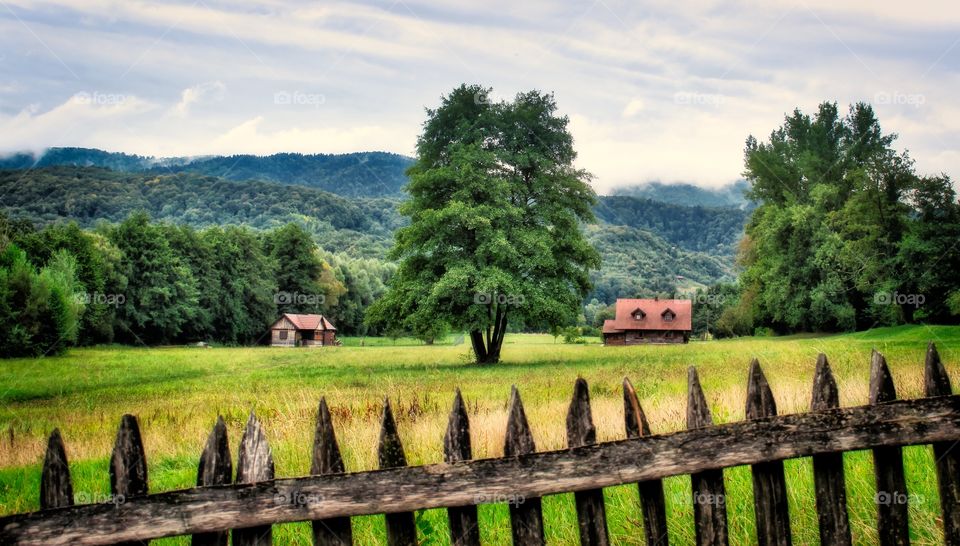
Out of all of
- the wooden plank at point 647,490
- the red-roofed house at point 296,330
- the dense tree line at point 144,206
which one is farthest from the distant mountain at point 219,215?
the wooden plank at point 647,490

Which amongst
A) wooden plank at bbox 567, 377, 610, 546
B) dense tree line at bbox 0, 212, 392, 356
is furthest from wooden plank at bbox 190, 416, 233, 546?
dense tree line at bbox 0, 212, 392, 356

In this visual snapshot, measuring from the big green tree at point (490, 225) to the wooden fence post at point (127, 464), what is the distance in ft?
75.9

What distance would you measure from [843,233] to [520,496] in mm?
57286

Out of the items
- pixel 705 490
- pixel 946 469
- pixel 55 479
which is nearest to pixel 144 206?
pixel 55 479

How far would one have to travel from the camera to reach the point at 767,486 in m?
3.35

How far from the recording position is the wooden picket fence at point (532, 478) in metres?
2.92

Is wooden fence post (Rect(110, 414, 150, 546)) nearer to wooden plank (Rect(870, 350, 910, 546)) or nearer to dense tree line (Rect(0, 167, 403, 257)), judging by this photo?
wooden plank (Rect(870, 350, 910, 546))

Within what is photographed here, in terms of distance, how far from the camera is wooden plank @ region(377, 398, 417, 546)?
121 inches

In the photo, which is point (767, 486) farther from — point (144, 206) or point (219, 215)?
point (219, 215)

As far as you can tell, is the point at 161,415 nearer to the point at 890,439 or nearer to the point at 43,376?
the point at 890,439

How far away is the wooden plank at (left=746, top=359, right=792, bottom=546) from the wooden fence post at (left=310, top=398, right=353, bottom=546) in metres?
2.09

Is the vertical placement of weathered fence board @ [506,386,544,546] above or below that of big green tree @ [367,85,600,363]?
below

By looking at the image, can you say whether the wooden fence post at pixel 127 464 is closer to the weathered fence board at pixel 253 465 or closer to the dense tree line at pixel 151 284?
the weathered fence board at pixel 253 465

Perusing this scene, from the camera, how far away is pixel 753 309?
64375 millimetres
